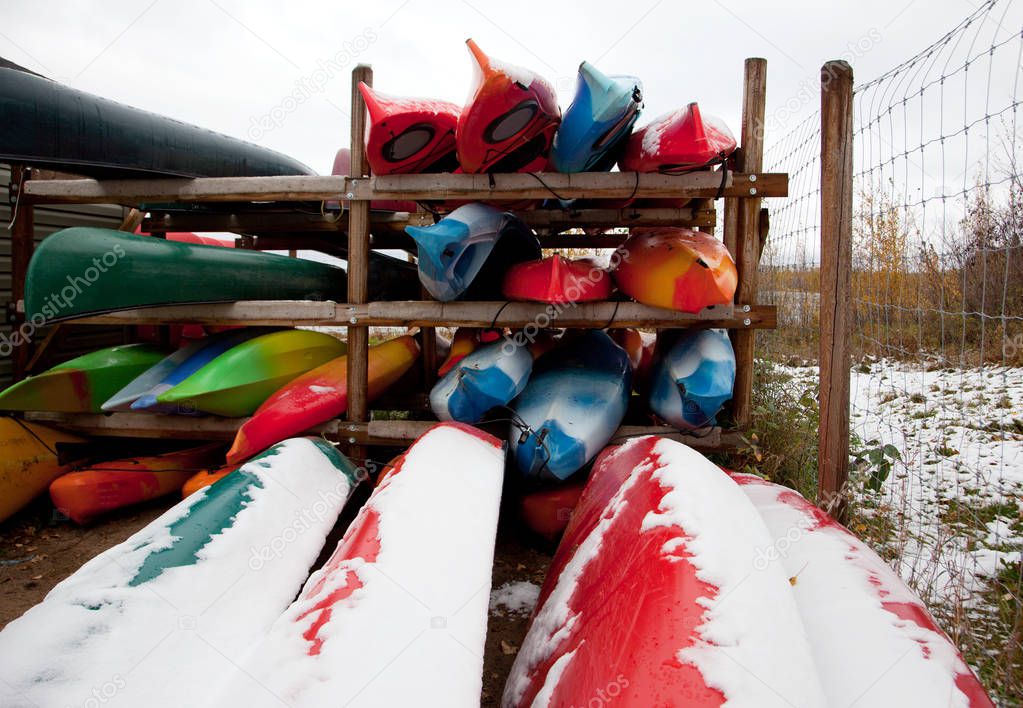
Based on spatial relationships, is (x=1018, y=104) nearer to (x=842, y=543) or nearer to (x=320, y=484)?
(x=842, y=543)

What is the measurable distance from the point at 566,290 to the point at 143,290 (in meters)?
2.12

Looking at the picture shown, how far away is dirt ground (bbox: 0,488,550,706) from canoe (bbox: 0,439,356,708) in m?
0.66

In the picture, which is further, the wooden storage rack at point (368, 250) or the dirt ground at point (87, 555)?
the wooden storage rack at point (368, 250)

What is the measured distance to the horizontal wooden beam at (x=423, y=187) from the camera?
2.80m

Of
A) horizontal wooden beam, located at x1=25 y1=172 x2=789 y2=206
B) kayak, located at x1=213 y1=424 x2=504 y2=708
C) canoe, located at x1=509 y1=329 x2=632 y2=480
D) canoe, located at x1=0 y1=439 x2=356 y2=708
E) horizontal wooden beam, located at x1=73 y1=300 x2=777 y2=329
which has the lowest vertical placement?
canoe, located at x1=0 y1=439 x2=356 y2=708

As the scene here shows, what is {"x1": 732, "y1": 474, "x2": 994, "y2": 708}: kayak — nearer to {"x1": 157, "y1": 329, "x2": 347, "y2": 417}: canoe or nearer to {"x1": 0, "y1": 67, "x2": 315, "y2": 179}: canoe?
{"x1": 157, "y1": 329, "x2": 347, "y2": 417}: canoe

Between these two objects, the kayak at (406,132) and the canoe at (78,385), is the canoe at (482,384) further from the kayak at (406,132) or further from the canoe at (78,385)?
the canoe at (78,385)

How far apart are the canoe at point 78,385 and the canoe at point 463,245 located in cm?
180

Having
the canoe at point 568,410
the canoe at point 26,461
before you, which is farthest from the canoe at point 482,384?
the canoe at point 26,461

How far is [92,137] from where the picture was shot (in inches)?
116

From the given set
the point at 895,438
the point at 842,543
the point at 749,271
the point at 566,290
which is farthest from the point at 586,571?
the point at 895,438

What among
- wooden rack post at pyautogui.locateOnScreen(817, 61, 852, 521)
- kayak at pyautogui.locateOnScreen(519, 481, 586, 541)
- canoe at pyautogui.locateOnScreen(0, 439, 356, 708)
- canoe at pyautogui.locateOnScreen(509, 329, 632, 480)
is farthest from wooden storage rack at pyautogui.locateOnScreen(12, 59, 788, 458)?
canoe at pyautogui.locateOnScreen(0, 439, 356, 708)

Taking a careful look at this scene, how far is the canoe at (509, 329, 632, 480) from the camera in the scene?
257cm

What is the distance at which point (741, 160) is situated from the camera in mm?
2967
